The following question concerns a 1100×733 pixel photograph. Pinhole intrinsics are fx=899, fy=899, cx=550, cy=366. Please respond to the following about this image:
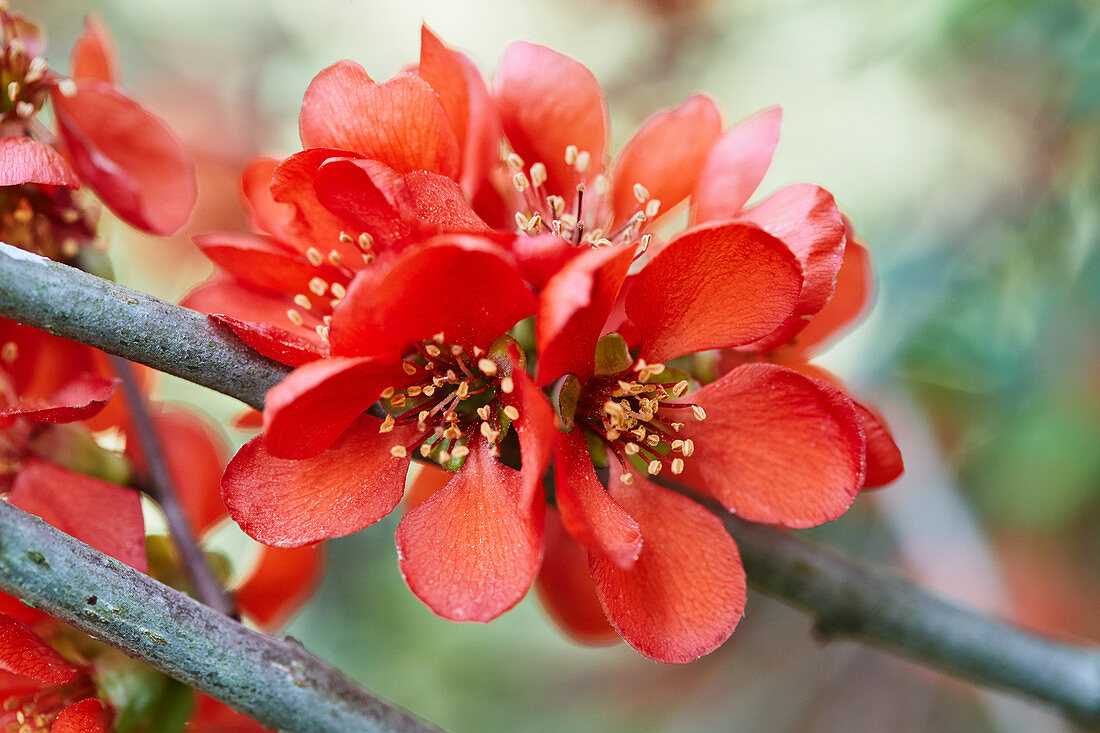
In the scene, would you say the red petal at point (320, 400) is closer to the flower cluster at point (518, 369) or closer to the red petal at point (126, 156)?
the flower cluster at point (518, 369)

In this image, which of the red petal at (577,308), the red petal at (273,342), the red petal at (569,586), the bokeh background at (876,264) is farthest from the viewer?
the bokeh background at (876,264)

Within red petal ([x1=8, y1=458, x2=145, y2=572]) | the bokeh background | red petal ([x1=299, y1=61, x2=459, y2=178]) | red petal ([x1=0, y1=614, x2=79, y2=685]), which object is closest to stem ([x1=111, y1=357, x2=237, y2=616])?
red petal ([x1=8, y1=458, x2=145, y2=572])

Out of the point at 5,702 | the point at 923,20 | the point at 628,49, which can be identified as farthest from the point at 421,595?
the point at 628,49

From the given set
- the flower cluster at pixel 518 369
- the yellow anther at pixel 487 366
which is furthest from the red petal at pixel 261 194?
the yellow anther at pixel 487 366

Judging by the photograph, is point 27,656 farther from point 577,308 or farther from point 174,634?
point 577,308

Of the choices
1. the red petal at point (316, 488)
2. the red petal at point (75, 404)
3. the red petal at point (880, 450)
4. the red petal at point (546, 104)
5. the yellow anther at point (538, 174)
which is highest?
the red petal at point (546, 104)

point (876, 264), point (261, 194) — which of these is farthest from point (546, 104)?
point (876, 264)

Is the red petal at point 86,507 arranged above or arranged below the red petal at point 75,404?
below

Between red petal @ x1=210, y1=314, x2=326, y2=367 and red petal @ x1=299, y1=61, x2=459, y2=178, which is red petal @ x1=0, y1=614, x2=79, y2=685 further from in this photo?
red petal @ x1=299, y1=61, x2=459, y2=178
